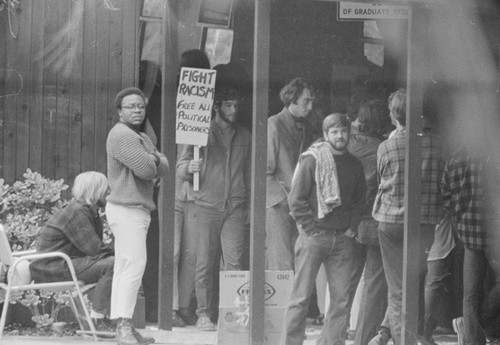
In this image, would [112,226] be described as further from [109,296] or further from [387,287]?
[387,287]

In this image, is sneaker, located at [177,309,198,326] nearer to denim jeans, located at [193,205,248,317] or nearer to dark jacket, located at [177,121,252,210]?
denim jeans, located at [193,205,248,317]

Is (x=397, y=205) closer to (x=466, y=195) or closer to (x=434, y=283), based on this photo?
(x=466, y=195)

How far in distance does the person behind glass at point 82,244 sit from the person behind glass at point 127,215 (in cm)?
21

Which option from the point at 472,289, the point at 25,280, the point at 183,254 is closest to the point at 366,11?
the point at 472,289

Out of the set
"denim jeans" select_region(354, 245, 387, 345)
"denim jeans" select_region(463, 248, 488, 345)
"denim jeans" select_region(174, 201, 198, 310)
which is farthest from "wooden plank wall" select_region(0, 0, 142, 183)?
"denim jeans" select_region(463, 248, 488, 345)

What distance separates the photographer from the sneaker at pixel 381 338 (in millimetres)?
7207

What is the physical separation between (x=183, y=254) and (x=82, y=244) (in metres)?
0.85

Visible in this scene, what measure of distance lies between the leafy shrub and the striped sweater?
658 millimetres

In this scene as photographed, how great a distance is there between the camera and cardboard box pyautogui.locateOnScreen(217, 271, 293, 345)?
7156 millimetres

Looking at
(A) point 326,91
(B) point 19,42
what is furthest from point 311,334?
(B) point 19,42

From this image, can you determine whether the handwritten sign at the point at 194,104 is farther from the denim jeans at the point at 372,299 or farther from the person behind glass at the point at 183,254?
the denim jeans at the point at 372,299

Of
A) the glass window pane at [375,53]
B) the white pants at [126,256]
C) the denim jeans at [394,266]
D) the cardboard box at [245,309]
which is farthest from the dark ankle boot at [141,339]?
the glass window pane at [375,53]

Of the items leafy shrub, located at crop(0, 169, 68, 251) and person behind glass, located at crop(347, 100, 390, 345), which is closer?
person behind glass, located at crop(347, 100, 390, 345)

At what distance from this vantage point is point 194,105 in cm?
747
